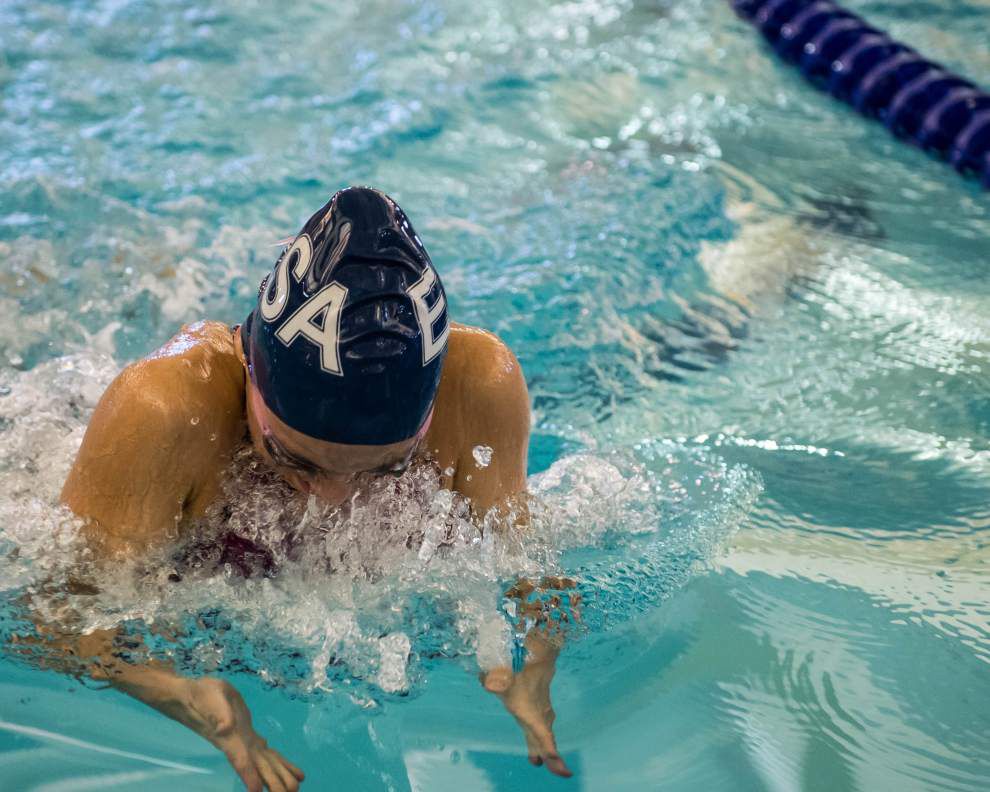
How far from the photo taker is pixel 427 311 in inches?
63.8

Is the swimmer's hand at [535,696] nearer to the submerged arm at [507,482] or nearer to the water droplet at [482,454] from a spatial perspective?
the submerged arm at [507,482]

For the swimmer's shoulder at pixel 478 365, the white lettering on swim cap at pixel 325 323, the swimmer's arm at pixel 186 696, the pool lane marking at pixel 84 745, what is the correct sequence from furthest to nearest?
the swimmer's shoulder at pixel 478 365 → the pool lane marking at pixel 84 745 → the swimmer's arm at pixel 186 696 → the white lettering on swim cap at pixel 325 323

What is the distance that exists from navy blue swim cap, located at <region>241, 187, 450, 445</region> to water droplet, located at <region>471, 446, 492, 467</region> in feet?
1.12

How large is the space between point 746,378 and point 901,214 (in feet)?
4.52

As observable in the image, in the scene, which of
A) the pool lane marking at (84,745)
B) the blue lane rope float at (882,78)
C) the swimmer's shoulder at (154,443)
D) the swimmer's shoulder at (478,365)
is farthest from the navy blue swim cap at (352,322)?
the blue lane rope float at (882,78)

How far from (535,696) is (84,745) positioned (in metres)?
0.78

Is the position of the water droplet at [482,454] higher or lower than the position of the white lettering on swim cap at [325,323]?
lower

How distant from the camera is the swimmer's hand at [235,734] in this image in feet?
5.45

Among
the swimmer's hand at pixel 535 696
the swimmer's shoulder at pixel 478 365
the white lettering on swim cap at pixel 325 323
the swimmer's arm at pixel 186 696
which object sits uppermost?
the white lettering on swim cap at pixel 325 323

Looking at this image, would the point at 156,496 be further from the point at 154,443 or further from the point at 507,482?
the point at 507,482

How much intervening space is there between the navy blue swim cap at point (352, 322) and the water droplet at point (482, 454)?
13.4 inches

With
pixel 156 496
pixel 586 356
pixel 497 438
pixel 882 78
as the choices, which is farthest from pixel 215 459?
pixel 882 78

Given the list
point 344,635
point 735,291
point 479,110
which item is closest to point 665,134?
point 479,110

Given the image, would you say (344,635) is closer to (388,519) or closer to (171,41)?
(388,519)
